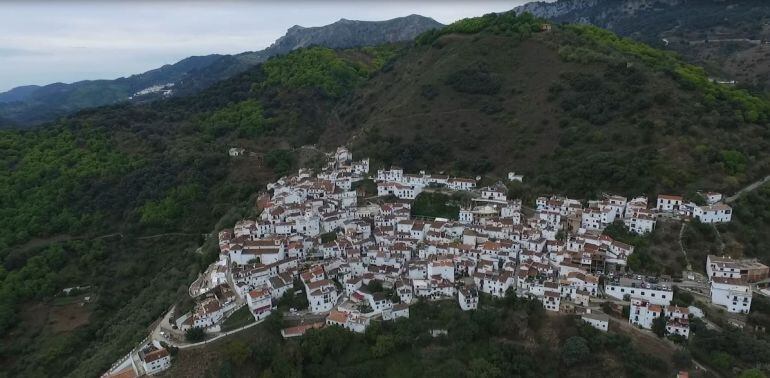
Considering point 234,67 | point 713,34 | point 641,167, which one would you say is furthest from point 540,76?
point 234,67

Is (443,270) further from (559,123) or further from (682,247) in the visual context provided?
(559,123)

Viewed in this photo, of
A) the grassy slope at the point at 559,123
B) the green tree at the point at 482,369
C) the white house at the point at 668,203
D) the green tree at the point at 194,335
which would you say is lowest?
the green tree at the point at 482,369

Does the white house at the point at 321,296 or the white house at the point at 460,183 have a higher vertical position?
the white house at the point at 460,183

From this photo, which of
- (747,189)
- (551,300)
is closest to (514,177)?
(747,189)

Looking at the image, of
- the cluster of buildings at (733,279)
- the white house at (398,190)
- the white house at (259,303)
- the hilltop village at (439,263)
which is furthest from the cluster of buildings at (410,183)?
the cluster of buildings at (733,279)

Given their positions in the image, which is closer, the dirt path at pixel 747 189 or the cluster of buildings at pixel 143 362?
the cluster of buildings at pixel 143 362

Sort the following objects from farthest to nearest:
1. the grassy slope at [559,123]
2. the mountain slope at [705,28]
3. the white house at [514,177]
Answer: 1. the mountain slope at [705,28]
2. the white house at [514,177]
3. the grassy slope at [559,123]

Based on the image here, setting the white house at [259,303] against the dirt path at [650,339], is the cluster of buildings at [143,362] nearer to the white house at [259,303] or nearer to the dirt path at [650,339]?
the white house at [259,303]
